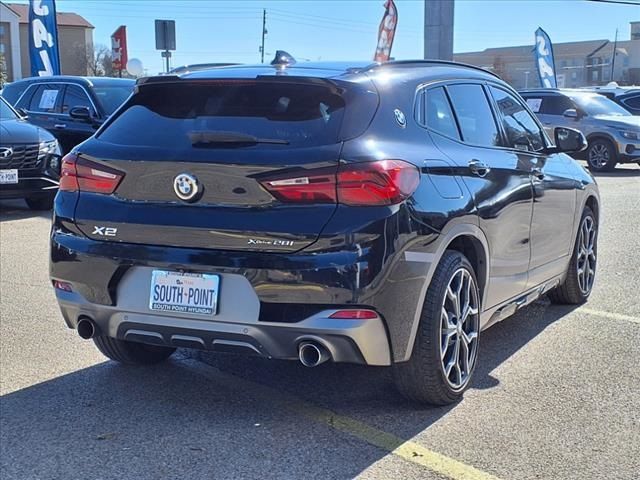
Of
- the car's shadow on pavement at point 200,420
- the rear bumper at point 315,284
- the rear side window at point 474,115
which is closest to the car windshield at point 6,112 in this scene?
the car's shadow on pavement at point 200,420

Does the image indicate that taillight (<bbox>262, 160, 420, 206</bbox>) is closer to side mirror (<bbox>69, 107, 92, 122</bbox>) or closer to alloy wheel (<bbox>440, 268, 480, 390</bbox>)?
alloy wheel (<bbox>440, 268, 480, 390</bbox>)

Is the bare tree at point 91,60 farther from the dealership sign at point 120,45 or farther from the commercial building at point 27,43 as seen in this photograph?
the dealership sign at point 120,45

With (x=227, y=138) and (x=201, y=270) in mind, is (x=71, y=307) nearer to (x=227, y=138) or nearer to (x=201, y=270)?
(x=201, y=270)

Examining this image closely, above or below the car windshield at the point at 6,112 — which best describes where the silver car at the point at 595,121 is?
below

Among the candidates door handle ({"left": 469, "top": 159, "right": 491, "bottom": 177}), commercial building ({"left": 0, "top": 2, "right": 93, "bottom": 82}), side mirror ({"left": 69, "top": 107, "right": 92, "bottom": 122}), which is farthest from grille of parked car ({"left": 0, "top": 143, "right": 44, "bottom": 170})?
commercial building ({"left": 0, "top": 2, "right": 93, "bottom": 82})

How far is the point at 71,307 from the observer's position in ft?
13.5

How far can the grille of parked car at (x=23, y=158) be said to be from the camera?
412 inches

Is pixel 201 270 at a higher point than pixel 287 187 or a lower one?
lower

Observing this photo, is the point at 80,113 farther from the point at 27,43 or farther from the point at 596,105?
the point at 27,43

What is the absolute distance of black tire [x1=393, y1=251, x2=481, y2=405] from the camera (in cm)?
393

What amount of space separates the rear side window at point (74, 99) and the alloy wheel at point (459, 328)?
9.23 meters

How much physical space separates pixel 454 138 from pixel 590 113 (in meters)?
14.6

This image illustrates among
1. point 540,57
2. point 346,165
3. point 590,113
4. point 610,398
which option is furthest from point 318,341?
point 540,57

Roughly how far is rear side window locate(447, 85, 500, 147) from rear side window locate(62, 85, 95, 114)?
8583 mm
